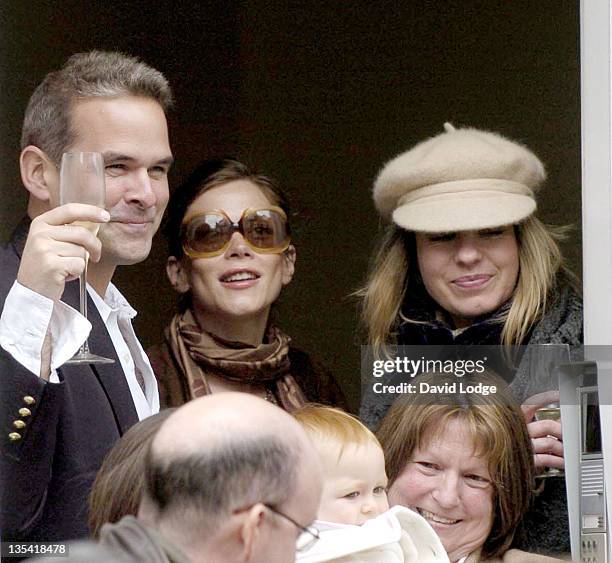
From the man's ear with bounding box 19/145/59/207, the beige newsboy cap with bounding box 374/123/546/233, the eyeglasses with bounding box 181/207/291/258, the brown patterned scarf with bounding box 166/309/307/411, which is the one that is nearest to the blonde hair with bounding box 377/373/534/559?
the brown patterned scarf with bounding box 166/309/307/411

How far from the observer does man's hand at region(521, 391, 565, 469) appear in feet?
13.0

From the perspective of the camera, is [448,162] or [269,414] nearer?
[269,414]

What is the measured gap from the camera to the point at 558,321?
13.0 feet

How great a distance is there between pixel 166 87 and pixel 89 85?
0.74 ft

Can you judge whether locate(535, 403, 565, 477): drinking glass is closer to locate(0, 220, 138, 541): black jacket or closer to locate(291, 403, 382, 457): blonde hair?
locate(291, 403, 382, 457): blonde hair

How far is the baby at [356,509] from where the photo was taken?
3383 mm

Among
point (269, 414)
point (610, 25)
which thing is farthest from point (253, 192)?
point (269, 414)

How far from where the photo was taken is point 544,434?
3.95 m

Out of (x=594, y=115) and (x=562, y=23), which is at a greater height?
(x=562, y=23)

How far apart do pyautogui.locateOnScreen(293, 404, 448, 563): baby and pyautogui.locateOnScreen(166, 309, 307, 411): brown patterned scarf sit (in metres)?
0.12

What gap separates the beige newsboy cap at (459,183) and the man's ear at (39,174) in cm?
95

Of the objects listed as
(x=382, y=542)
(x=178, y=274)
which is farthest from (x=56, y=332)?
(x=382, y=542)

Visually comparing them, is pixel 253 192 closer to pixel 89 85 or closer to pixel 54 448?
pixel 89 85

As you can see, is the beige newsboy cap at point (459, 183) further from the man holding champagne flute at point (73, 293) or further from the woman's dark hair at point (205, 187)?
the man holding champagne flute at point (73, 293)
